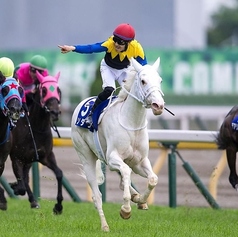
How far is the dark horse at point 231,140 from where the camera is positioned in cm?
1065

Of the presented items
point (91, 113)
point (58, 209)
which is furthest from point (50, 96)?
point (91, 113)

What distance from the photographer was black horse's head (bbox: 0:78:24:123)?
9023 mm

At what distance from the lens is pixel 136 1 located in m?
49.2

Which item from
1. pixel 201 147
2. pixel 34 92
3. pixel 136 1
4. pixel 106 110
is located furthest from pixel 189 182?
pixel 136 1

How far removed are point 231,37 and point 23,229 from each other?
225 ft

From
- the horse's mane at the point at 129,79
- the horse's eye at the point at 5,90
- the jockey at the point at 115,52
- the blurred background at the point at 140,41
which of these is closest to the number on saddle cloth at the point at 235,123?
the jockey at the point at 115,52

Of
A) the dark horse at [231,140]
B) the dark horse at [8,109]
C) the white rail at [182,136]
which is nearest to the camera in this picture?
the dark horse at [8,109]

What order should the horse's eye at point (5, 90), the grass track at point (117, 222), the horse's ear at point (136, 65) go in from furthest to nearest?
the horse's eye at point (5, 90)
the horse's ear at point (136, 65)
the grass track at point (117, 222)

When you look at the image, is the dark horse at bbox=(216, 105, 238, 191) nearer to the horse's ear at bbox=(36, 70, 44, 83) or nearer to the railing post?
the railing post

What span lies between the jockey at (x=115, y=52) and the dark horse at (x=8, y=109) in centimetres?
61

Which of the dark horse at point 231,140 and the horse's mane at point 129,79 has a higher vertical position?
the horse's mane at point 129,79

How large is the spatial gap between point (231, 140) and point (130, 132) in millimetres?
2358

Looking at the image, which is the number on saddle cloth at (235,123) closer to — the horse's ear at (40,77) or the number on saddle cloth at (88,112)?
the number on saddle cloth at (88,112)

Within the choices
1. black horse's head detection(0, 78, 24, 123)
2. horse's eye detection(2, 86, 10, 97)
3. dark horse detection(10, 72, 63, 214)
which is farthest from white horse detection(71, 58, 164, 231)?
dark horse detection(10, 72, 63, 214)
